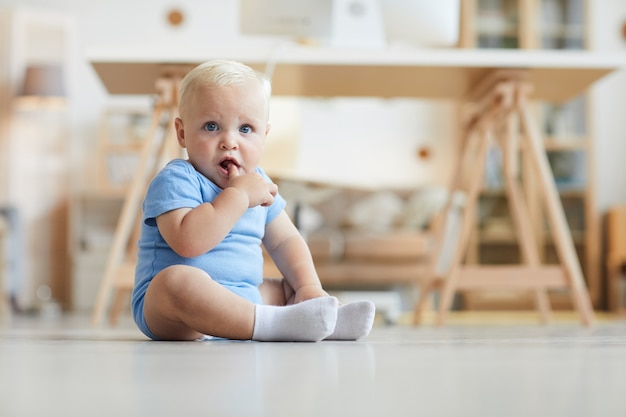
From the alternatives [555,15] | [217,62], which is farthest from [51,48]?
[217,62]

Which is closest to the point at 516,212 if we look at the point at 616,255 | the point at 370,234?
the point at 370,234

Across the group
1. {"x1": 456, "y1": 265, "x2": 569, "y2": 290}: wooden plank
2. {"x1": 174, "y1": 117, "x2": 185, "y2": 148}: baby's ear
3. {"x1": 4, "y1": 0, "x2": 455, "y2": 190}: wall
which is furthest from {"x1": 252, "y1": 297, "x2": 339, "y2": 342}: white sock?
{"x1": 4, "y1": 0, "x2": 455, "y2": 190}: wall

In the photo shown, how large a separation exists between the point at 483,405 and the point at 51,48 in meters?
5.51

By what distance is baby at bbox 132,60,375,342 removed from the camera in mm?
944

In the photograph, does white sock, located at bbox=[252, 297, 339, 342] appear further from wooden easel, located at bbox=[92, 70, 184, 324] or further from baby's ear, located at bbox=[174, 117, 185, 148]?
wooden easel, located at bbox=[92, 70, 184, 324]

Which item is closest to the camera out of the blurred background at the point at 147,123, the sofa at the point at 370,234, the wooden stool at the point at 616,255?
the sofa at the point at 370,234

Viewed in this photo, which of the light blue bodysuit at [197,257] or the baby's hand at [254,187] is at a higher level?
the baby's hand at [254,187]

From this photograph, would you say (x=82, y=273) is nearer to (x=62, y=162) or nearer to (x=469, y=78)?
(x=62, y=162)

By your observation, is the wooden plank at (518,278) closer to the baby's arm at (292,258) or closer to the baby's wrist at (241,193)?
the baby's arm at (292,258)

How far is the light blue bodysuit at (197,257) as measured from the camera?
1016 mm

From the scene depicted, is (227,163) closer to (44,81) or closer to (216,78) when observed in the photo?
(216,78)

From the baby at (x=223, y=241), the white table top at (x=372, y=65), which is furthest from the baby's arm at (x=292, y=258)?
the white table top at (x=372, y=65)

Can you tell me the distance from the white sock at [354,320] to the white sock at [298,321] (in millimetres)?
51

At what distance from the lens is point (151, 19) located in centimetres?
591
